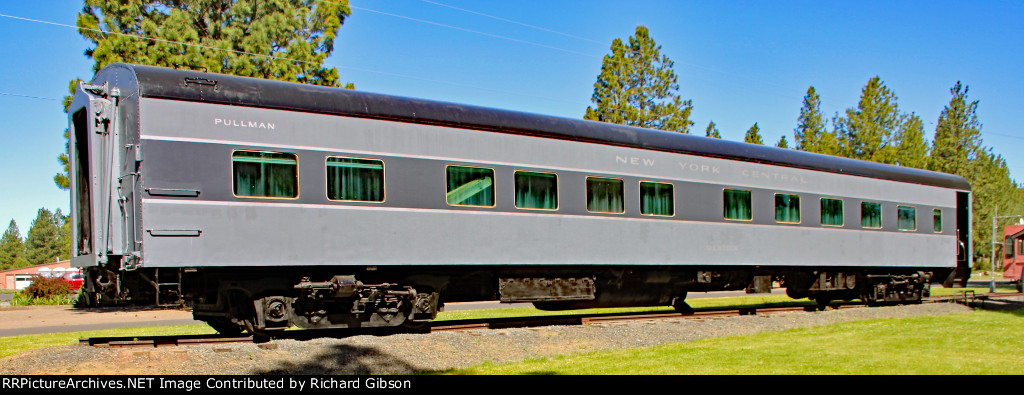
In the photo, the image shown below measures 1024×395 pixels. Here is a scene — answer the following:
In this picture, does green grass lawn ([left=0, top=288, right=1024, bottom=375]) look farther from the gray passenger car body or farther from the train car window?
the train car window

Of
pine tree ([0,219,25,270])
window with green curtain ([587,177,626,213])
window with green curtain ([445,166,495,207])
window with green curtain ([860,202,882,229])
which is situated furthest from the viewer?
pine tree ([0,219,25,270])

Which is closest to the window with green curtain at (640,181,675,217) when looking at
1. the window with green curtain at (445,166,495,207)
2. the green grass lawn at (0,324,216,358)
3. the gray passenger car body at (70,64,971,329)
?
the gray passenger car body at (70,64,971,329)

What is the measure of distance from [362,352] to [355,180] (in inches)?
90.9

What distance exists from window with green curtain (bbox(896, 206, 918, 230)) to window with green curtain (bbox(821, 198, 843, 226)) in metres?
2.21

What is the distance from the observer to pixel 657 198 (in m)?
13.6

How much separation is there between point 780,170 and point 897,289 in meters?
5.24

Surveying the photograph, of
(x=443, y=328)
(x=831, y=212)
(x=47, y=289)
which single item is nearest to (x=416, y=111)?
(x=443, y=328)

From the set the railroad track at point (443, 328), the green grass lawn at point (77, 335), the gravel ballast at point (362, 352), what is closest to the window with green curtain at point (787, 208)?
the railroad track at point (443, 328)

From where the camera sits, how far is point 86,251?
33.9ft

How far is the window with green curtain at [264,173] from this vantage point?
961 cm

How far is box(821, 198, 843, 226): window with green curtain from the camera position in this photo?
643 inches

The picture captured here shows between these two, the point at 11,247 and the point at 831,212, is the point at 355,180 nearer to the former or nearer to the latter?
the point at 831,212
